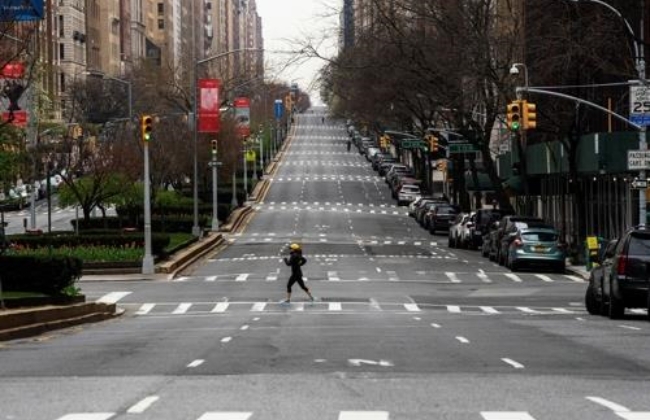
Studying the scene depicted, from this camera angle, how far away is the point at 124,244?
2183 inches

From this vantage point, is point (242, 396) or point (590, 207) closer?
point (242, 396)

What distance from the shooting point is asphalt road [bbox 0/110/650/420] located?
13.1 m

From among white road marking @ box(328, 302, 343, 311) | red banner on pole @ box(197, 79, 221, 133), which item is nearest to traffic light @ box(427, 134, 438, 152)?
red banner on pole @ box(197, 79, 221, 133)

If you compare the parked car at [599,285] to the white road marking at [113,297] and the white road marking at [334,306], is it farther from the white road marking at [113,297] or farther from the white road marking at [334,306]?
the white road marking at [113,297]

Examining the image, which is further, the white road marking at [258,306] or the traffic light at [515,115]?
the traffic light at [515,115]

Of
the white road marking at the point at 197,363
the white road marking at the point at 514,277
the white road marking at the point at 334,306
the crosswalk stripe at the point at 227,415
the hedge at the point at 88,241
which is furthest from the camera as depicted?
the hedge at the point at 88,241

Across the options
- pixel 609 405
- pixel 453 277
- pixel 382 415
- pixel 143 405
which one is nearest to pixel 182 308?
pixel 453 277

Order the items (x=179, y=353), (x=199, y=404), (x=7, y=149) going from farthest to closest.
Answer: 1. (x=7, y=149)
2. (x=179, y=353)
3. (x=199, y=404)

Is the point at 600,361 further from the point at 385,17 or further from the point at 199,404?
the point at 385,17

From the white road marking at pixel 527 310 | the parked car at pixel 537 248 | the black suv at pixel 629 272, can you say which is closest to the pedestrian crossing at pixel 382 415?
the black suv at pixel 629 272

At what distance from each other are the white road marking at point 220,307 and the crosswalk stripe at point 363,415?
2135 cm

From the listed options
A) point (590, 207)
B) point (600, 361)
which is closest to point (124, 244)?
point (590, 207)

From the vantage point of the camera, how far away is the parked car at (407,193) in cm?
10750

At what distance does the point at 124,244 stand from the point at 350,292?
17603 mm
